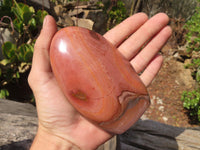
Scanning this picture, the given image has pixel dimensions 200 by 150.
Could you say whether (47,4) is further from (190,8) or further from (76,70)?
(190,8)

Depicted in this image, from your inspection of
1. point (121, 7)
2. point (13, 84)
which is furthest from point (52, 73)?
point (121, 7)

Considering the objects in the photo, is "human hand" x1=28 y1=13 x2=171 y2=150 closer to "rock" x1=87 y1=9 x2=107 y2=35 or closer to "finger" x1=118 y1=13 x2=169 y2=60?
"finger" x1=118 y1=13 x2=169 y2=60

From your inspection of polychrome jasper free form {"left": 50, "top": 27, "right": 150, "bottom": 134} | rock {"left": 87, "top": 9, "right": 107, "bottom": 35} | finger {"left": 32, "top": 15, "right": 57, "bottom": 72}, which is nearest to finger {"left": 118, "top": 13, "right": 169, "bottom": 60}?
polychrome jasper free form {"left": 50, "top": 27, "right": 150, "bottom": 134}

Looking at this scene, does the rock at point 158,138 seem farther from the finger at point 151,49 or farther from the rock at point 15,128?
the rock at point 15,128

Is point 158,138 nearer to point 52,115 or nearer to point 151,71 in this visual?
point 151,71

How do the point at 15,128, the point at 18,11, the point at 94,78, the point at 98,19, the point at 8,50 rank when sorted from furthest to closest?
1. the point at 98,19
2. the point at 18,11
3. the point at 8,50
4. the point at 15,128
5. the point at 94,78

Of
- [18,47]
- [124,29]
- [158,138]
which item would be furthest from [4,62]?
[158,138]
